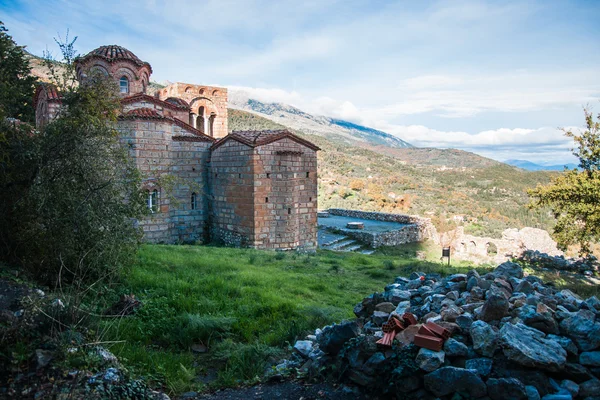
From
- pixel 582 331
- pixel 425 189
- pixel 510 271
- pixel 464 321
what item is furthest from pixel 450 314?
pixel 425 189

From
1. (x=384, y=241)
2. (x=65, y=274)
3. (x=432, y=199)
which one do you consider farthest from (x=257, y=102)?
(x=65, y=274)

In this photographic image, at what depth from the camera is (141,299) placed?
6.53m

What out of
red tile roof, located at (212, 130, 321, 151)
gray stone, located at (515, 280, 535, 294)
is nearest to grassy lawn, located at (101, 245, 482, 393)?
gray stone, located at (515, 280, 535, 294)

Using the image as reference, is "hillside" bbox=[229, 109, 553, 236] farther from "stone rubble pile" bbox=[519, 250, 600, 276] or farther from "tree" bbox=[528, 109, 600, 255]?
"tree" bbox=[528, 109, 600, 255]

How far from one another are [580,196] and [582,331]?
12.2 meters

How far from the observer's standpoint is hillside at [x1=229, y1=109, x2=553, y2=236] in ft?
97.8

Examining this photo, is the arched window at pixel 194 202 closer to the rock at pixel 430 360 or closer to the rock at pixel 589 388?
the rock at pixel 430 360

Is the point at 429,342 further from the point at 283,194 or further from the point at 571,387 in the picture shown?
the point at 283,194

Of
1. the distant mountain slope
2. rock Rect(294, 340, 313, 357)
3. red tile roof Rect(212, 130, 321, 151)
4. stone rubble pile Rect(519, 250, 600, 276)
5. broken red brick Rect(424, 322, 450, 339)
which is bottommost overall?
stone rubble pile Rect(519, 250, 600, 276)

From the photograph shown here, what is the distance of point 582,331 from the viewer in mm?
3553

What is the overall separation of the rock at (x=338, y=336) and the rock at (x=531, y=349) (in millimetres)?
1518

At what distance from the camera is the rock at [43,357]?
11.8 ft

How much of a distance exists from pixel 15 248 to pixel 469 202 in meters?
35.9

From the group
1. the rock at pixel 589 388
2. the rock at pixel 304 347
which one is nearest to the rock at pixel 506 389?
the rock at pixel 589 388
